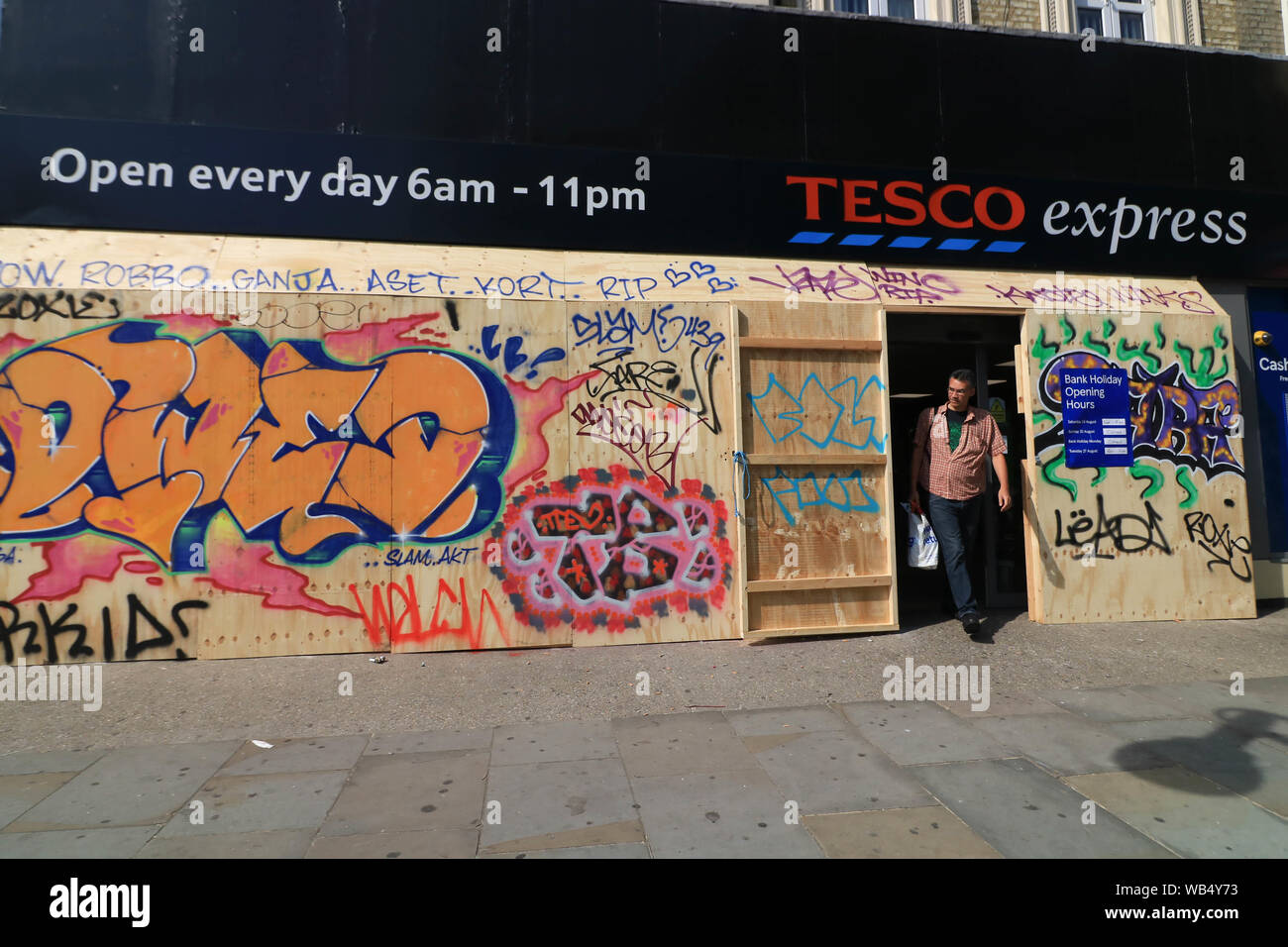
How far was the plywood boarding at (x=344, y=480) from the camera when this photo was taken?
502 centimetres

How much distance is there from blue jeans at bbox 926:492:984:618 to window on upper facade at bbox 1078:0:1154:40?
624cm

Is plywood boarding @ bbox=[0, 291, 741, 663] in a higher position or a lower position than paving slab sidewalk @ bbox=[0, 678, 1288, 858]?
higher

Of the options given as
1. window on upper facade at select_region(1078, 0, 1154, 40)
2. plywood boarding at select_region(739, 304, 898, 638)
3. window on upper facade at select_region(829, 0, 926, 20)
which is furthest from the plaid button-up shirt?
window on upper facade at select_region(1078, 0, 1154, 40)

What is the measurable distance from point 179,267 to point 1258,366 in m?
9.28

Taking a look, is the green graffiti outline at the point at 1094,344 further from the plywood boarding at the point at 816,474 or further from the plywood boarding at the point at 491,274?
the plywood boarding at the point at 816,474

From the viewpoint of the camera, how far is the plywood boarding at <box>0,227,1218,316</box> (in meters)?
5.23

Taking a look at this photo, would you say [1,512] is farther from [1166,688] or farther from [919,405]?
[919,405]

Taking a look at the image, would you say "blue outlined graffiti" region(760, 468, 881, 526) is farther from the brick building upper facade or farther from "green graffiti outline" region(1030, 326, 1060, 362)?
the brick building upper facade

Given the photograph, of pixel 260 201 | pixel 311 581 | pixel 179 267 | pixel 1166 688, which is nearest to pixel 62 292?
pixel 179 267

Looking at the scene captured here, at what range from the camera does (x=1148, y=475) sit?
20.0ft

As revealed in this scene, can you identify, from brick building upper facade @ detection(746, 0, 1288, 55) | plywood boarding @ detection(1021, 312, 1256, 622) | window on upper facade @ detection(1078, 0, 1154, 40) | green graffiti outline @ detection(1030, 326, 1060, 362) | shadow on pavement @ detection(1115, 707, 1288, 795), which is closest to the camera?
shadow on pavement @ detection(1115, 707, 1288, 795)

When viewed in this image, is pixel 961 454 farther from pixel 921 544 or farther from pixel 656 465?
pixel 656 465

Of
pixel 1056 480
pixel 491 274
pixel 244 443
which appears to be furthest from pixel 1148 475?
pixel 244 443

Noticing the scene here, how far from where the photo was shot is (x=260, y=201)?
5488mm
